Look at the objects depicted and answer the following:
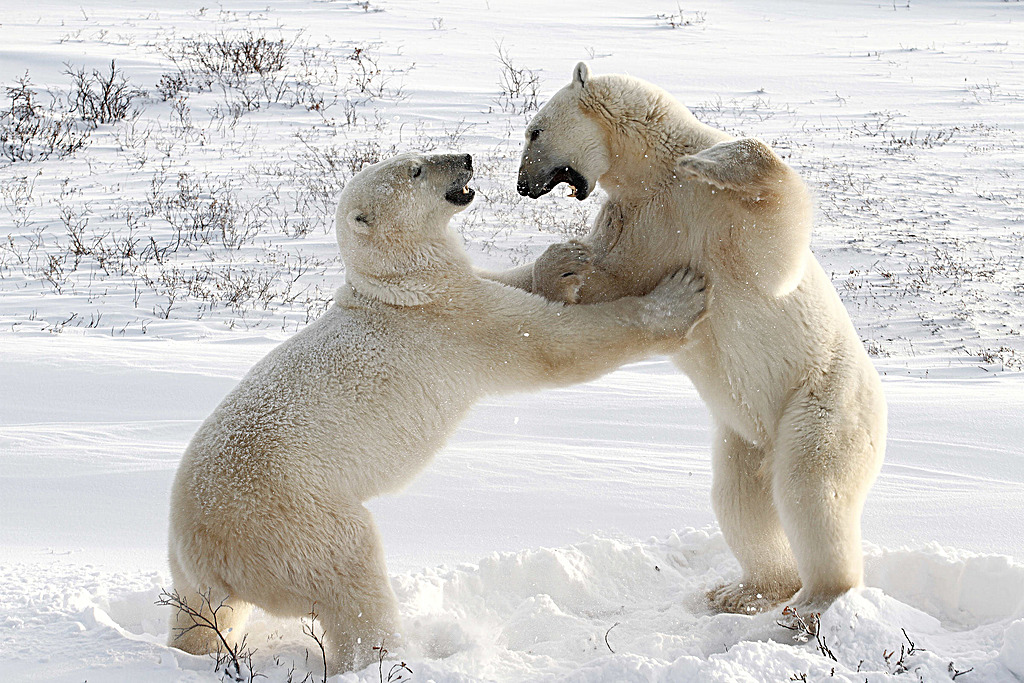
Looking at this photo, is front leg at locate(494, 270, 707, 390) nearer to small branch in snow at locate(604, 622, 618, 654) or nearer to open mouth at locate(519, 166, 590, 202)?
open mouth at locate(519, 166, 590, 202)

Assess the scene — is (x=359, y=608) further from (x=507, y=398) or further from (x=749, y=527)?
(x=507, y=398)

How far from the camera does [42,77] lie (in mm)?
14523

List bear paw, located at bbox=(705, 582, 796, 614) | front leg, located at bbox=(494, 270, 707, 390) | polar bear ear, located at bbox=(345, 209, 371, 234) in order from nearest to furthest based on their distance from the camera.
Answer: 1. front leg, located at bbox=(494, 270, 707, 390)
2. polar bear ear, located at bbox=(345, 209, 371, 234)
3. bear paw, located at bbox=(705, 582, 796, 614)

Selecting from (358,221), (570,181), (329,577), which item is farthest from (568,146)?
(329,577)

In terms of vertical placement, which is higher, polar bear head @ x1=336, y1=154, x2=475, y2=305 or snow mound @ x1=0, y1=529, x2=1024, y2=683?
polar bear head @ x1=336, y1=154, x2=475, y2=305

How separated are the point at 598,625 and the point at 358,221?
5.74 ft

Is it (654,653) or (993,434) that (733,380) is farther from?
(993,434)

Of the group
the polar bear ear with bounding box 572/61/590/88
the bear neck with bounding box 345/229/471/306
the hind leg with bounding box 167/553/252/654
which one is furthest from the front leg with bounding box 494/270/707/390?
the hind leg with bounding box 167/553/252/654

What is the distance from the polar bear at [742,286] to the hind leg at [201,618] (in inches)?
57.6

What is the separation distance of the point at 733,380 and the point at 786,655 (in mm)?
953

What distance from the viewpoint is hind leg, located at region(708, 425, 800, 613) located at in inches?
142

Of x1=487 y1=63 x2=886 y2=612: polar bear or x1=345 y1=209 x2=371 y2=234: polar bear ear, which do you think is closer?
x1=487 y1=63 x2=886 y2=612: polar bear

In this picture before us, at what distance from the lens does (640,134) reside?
340cm

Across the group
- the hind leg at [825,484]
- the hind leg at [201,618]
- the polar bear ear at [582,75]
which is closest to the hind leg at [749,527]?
the hind leg at [825,484]
